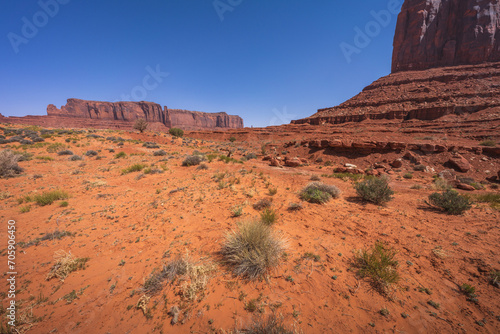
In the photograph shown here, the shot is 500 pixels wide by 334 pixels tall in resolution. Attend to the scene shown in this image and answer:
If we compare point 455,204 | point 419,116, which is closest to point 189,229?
point 455,204

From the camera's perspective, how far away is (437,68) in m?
42.1

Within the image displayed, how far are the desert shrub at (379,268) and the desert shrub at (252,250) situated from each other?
138cm

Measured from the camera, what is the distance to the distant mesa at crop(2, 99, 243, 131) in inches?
3381

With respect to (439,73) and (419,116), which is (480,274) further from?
(439,73)

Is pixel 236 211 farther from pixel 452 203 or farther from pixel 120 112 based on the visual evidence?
pixel 120 112

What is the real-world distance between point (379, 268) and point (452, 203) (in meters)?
4.35

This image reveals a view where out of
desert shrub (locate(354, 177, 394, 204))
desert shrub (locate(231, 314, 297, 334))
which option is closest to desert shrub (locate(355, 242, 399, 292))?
desert shrub (locate(231, 314, 297, 334))

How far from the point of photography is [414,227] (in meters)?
4.04

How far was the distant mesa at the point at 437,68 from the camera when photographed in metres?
28.4

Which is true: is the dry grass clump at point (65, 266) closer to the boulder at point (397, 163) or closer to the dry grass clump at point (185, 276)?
the dry grass clump at point (185, 276)

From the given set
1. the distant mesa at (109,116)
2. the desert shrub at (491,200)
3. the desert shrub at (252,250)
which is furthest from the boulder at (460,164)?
the distant mesa at (109,116)

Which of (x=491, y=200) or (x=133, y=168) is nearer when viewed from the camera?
(x=491, y=200)

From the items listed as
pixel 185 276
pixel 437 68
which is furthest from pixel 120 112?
pixel 437 68

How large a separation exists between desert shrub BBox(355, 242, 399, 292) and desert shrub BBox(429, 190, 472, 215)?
366 cm
